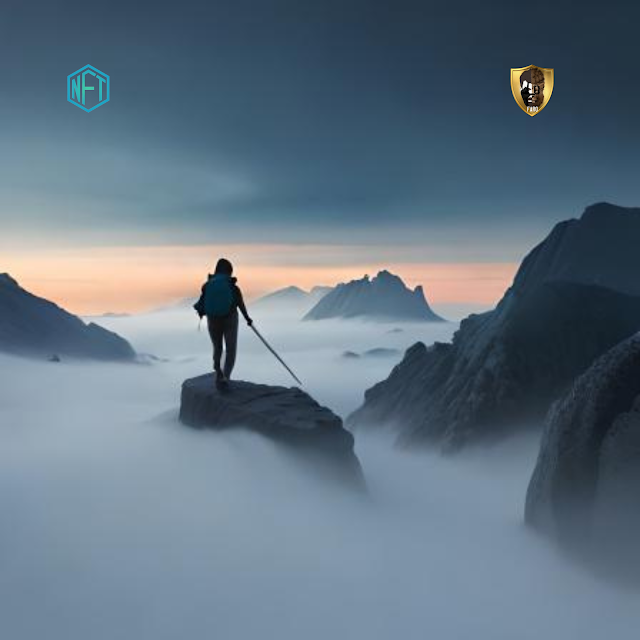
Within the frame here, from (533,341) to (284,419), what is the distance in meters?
27.4

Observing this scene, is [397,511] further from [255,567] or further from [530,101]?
[530,101]

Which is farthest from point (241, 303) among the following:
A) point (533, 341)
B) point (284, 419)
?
point (533, 341)

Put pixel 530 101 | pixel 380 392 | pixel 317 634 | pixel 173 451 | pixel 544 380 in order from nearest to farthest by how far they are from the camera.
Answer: pixel 317 634
pixel 173 451
pixel 530 101
pixel 544 380
pixel 380 392

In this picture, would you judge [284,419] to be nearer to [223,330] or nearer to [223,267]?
[223,330]

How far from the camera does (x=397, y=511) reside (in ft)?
38.3

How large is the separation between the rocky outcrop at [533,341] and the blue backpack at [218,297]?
77.8 ft

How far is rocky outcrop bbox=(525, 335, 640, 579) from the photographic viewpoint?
8.78m

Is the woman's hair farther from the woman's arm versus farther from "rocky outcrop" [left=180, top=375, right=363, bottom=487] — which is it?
"rocky outcrop" [left=180, top=375, right=363, bottom=487]

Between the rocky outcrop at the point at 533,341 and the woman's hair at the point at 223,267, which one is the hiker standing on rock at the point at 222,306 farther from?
the rocky outcrop at the point at 533,341

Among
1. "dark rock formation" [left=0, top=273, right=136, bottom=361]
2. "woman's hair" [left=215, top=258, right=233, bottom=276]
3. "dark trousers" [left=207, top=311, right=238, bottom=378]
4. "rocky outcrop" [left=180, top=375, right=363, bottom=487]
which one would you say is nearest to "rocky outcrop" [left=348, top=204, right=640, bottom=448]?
"rocky outcrop" [left=180, top=375, right=363, bottom=487]

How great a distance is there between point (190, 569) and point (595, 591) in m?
6.51

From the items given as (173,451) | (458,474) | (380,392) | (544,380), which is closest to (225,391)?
(173,451)

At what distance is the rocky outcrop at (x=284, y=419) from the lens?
39.1 ft

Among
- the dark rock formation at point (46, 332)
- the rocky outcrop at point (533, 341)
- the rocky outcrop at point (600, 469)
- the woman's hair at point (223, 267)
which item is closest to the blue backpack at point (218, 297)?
the woman's hair at point (223, 267)
